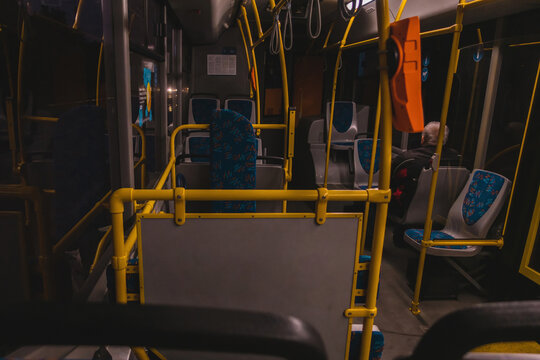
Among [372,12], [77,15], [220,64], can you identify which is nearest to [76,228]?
[77,15]

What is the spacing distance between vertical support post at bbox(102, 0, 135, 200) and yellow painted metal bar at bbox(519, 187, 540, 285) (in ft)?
9.67

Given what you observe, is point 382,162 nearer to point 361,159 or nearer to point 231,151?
point 231,151

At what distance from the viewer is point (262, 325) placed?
401mm

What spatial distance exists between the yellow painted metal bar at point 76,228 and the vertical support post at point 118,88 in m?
0.16

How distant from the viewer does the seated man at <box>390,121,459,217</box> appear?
3807mm

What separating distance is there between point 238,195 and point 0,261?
690mm

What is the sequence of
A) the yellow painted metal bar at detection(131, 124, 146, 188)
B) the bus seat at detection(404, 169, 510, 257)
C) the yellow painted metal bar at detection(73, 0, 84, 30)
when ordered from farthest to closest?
1. the bus seat at detection(404, 169, 510, 257)
2. the yellow painted metal bar at detection(131, 124, 146, 188)
3. the yellow painted metal bar at detection(73, 0, 84, 30)

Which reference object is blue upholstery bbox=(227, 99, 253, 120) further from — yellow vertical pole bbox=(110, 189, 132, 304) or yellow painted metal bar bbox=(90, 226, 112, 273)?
yellow vertical pole bbox=(110, 189, 132, 304)

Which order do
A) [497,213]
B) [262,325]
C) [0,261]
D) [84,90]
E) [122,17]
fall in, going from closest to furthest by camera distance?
[262,325], [0,261], [84,90], [122,17], [497,213]

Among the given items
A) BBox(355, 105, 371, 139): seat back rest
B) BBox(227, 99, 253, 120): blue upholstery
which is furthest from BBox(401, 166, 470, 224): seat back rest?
BBox(227, 99, 253, 120): blue upholstery

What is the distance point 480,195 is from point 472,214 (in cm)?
18

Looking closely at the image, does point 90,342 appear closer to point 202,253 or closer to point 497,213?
point 202,253

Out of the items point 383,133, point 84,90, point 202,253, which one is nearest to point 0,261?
point 202,253

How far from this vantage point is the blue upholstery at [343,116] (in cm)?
697
